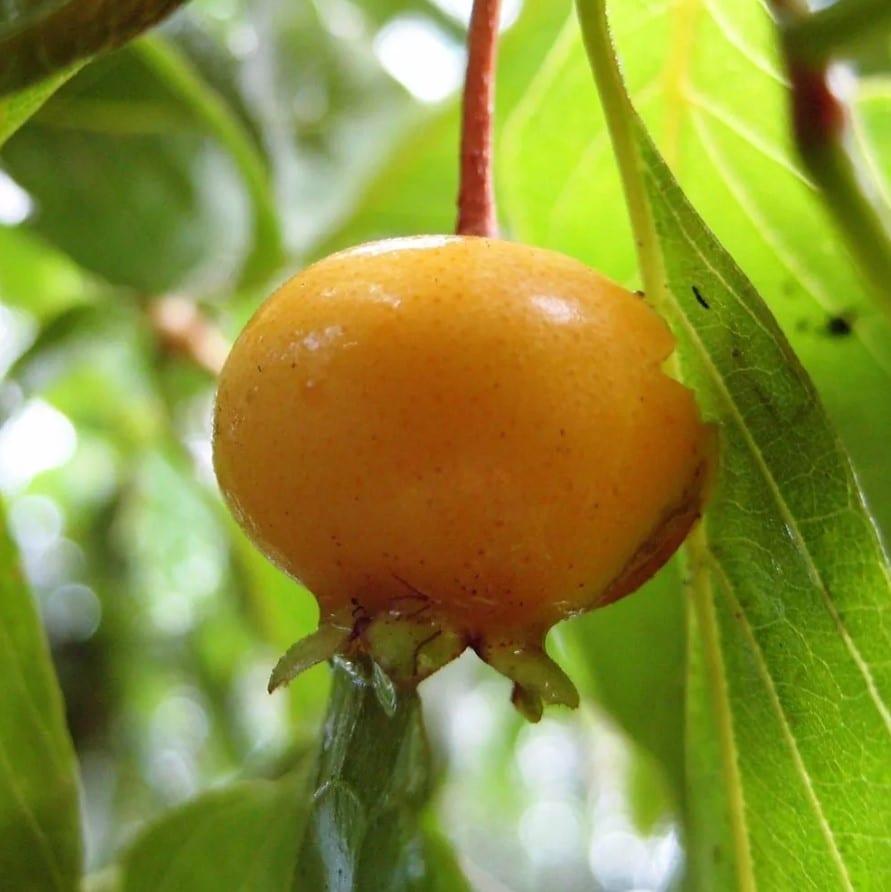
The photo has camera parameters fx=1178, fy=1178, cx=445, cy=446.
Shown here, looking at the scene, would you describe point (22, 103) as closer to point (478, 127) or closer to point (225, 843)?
point (478, 127)

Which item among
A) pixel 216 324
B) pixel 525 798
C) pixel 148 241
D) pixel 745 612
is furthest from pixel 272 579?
pixel 525 798

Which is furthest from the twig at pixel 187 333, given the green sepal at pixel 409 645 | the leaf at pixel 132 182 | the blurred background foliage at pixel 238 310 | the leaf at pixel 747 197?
the green sepal at pixel 409 645

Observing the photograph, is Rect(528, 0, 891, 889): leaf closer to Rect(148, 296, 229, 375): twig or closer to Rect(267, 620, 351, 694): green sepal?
Rect(267, 620, 351, 694): green sepal

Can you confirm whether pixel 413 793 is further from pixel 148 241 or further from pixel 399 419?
pixel 148 241

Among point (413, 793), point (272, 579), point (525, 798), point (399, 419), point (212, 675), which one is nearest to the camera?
point (399, 419)

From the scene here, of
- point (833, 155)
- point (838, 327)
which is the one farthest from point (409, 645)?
point (838, 327)
